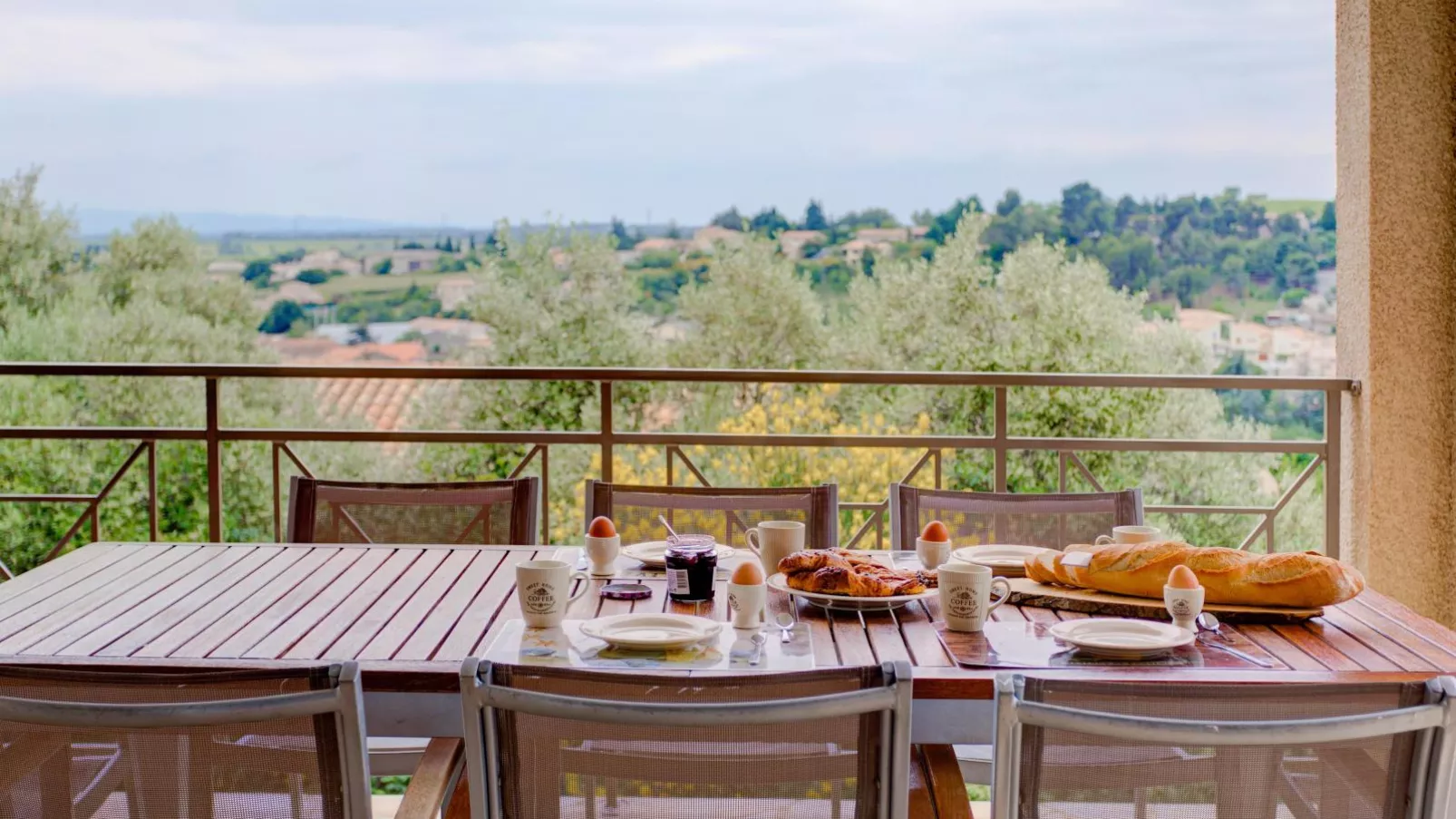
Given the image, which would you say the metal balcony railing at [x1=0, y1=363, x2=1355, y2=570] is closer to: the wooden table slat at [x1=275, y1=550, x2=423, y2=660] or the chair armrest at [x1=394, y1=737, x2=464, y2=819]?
the wooden table slat at [x1=275, y1=550, x2=423, y2=660]

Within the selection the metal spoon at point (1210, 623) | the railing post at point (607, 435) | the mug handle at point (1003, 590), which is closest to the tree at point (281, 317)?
the railing post at point (607, 435)

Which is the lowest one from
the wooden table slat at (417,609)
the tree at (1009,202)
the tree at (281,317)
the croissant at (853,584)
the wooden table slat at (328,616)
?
the wooden table slat at (328,616)

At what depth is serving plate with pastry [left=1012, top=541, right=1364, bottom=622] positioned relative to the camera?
1.83 meters

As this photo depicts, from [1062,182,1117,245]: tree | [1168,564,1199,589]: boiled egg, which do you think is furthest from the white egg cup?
[1062,182,1117,245]: tree

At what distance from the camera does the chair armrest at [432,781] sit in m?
1.47

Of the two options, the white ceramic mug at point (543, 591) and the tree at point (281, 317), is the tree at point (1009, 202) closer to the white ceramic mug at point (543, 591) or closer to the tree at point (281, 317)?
the tree at point (281, 317)

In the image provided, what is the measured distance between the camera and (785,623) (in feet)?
5.97

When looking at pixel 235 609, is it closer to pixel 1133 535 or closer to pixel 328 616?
pixel 328 616

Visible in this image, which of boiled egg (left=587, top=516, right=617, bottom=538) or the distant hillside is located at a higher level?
the distant hillside

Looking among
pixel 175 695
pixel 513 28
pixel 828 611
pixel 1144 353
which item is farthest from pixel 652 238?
pixel 175 695

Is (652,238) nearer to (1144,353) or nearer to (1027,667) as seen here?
(1144,353)

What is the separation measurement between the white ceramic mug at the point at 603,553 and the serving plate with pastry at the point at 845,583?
A: 0.31m

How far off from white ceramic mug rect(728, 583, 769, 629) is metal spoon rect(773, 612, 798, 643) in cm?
4

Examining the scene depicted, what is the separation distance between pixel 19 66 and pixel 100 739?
12.1 meters
